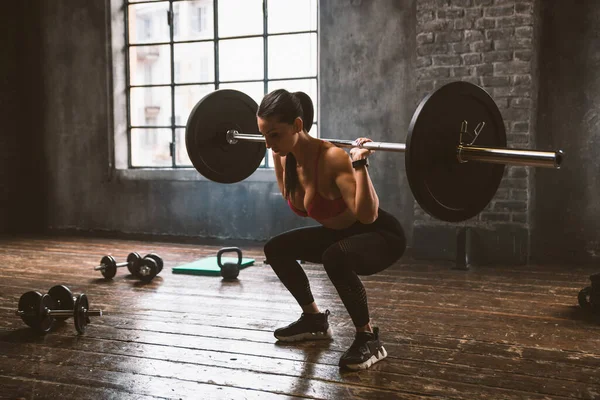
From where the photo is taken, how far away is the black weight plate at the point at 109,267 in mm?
3855

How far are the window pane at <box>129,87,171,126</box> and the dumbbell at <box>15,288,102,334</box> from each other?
3338mm

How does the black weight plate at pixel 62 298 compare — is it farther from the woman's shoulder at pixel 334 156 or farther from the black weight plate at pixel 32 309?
the woman's shoulder at pixel 334 156

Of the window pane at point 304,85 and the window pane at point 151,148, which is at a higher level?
the window pane at point 304,85

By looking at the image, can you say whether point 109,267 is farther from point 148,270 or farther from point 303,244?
point 303,244

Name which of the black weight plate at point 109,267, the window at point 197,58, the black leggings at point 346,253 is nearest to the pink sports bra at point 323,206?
the black leggings at point 346,253

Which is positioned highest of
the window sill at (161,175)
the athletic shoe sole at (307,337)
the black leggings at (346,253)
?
the window sill at (161,175)

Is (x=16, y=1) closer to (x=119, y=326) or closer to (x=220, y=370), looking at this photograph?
(x=119, y=326)

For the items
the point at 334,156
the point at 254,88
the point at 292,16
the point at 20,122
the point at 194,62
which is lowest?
the point at 334,156

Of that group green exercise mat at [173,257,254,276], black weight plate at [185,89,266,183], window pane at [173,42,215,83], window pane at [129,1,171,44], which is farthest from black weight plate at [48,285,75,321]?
window pane at [129,1,171,44]

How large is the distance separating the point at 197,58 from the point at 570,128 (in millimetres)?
3306

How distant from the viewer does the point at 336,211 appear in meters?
2.36

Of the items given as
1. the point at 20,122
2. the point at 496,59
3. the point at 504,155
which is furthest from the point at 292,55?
the point at 504,155

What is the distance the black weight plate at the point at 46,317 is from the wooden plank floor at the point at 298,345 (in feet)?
0.16

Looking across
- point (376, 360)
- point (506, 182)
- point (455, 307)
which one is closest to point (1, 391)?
point (376, 360)
